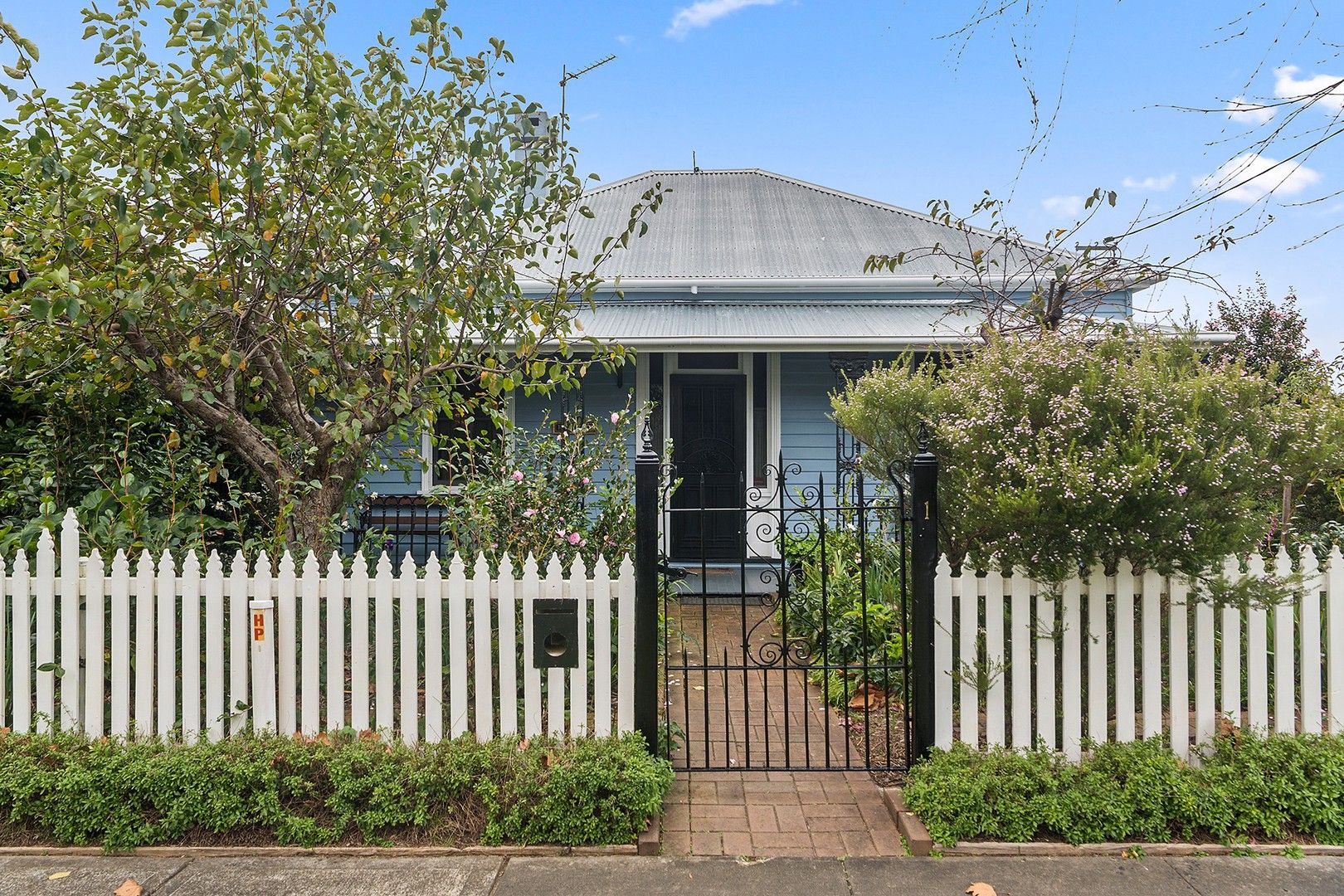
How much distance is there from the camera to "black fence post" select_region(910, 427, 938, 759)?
3.38m

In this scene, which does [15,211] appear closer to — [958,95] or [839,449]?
[958,95]

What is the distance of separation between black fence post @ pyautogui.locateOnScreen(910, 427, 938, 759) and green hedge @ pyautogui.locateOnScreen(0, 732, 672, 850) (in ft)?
4.17

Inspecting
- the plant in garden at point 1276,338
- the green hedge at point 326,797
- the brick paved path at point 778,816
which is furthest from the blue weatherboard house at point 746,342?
the green hedge at point 326,797

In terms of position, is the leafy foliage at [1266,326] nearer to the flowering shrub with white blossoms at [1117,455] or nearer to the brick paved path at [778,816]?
the flowering shrub with white blossoms at [1117,455]

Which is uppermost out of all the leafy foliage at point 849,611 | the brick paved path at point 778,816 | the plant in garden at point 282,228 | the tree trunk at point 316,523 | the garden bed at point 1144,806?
the plant in garden at point 282,228

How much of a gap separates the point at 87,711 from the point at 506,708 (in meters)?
1.94

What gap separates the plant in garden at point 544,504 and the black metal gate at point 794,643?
1.18 feet

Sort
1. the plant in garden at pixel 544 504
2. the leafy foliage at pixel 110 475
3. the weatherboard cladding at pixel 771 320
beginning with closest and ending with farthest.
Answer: the leafy foliage at pixel 110 475 < the plant in garden at pixel 544 504 < the weatherboard cladding at pixel 771 320

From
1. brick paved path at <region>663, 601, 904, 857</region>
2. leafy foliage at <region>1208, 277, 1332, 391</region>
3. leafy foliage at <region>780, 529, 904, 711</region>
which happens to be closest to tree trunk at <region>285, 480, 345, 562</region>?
brick paved path at <region>663, 601, 904, 857</region>

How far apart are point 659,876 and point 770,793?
0.82 meters

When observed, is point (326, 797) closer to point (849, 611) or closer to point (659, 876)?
Answer: point (659, 876)

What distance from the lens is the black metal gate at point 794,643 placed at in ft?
11.3

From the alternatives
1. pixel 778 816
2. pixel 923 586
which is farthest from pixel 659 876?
pixel 923 586

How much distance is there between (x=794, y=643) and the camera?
447 centimetres
